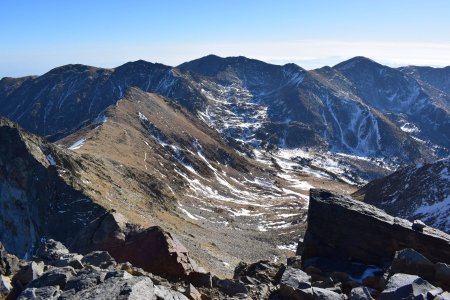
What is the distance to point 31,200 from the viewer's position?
72875mm

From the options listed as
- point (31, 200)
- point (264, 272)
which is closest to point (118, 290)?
point (264, 272)

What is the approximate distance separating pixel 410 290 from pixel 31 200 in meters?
68.5

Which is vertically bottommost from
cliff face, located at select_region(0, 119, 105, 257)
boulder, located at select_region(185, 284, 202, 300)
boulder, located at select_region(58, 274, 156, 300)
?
cliff face, located at select_region(0, 119, 105, 257)

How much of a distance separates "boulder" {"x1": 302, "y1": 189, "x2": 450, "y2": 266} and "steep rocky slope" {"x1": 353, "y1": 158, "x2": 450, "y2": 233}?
7071cm

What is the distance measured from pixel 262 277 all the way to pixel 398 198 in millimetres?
104866

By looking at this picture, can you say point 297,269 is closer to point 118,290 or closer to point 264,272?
point 264,272

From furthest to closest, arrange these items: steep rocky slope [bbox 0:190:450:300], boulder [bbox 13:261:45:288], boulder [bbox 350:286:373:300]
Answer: boulder [bbox 13:261:45:288], boulder [bbox 350:286:373:300], steep rocky slope [bbox 0:190:450:300]

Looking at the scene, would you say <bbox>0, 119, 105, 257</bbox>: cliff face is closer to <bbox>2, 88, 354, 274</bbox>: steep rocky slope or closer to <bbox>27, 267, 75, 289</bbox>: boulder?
<bbox>2, 88, 354, 274</bbox>: steep rocky slope

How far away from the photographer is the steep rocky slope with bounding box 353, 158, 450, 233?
334 feet

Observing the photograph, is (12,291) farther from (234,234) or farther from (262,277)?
(234,234)

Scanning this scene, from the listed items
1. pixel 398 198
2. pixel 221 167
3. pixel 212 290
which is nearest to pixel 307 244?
pixel 212 290

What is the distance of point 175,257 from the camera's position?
98.1 feet

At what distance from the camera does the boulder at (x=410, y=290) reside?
61.7ft

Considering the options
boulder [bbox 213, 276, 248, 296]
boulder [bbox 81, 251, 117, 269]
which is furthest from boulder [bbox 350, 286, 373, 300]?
boulder [bbox 81, 251, 117, 269]
